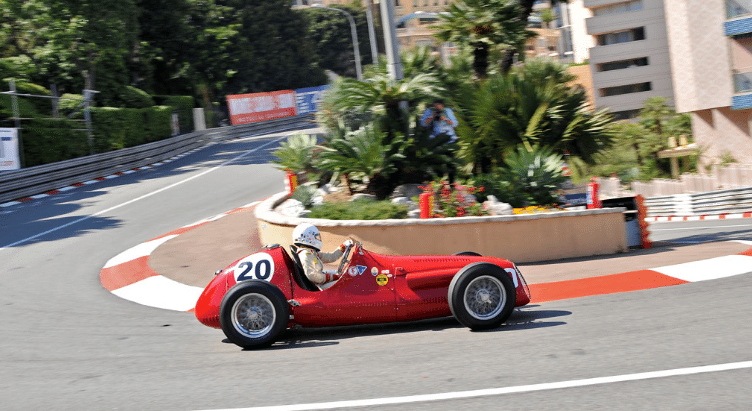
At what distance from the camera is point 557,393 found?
486cm

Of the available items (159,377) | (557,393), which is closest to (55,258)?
(159,377)

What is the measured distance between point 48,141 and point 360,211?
62.4 ft

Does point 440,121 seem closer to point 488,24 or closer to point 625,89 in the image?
point 488,24

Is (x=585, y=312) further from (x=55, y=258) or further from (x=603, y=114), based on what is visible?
(x=55, y=258)

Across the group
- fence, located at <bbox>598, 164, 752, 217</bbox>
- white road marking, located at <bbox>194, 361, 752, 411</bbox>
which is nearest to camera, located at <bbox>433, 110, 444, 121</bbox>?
white road marking, located at <bbox>194, 361, 752, 411</bbox>

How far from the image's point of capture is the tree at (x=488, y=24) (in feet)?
44.6

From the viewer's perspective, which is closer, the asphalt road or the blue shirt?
the asphalt road

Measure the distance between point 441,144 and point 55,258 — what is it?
702cm

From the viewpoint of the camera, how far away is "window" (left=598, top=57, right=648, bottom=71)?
6112 centimetres

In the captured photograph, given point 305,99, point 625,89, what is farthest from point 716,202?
point 625,89

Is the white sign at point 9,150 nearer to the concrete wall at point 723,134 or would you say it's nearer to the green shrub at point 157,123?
the green shrub at point 157,123

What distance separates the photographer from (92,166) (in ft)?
86.2

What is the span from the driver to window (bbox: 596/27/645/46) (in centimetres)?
5915

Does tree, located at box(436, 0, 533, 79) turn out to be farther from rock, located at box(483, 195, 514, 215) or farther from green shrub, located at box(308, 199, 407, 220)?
green shrub, located at box(308, 199, 407, 220)
